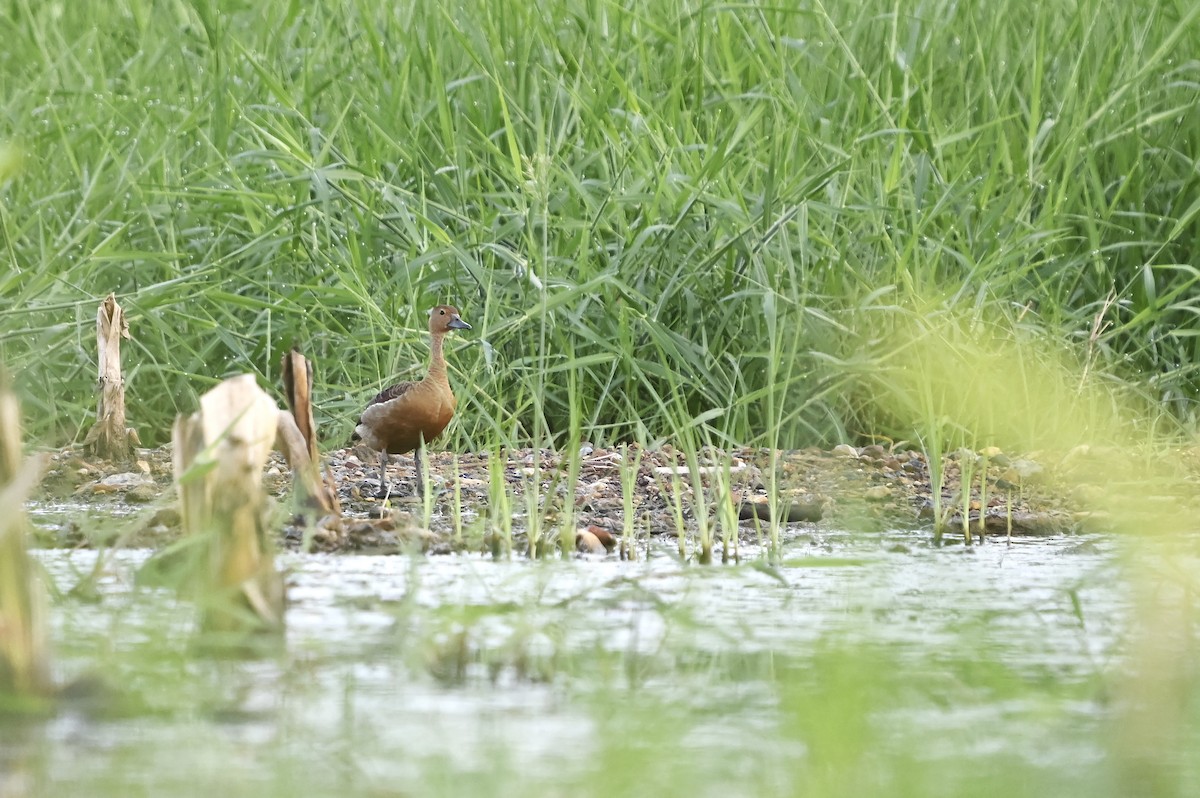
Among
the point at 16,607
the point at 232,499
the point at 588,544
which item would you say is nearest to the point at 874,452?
the point at 588,544

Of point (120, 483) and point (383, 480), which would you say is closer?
point (120, 483)

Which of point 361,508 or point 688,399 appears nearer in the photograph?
point 361,508

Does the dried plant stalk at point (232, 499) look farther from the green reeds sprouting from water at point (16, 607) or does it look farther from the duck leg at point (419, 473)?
the duck leg at point (419, 473)

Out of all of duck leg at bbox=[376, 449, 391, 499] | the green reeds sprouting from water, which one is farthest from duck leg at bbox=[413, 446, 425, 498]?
the green reeds sprouting from water

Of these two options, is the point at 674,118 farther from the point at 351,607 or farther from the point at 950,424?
the point at 351,607

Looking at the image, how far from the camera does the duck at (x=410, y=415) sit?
251 inches

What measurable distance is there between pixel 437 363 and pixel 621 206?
986 mm

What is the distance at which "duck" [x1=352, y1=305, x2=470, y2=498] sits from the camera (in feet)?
20.9

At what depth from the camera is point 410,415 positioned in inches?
250

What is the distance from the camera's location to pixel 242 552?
3.51 metres

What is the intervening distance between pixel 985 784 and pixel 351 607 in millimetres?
1789

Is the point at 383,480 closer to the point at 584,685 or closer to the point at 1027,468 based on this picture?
the point at 1027,468

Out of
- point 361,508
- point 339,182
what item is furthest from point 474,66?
point 361,508

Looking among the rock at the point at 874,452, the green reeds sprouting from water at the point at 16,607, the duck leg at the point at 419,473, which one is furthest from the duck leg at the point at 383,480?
the green reeds sprouting from water at the point at 16,607
